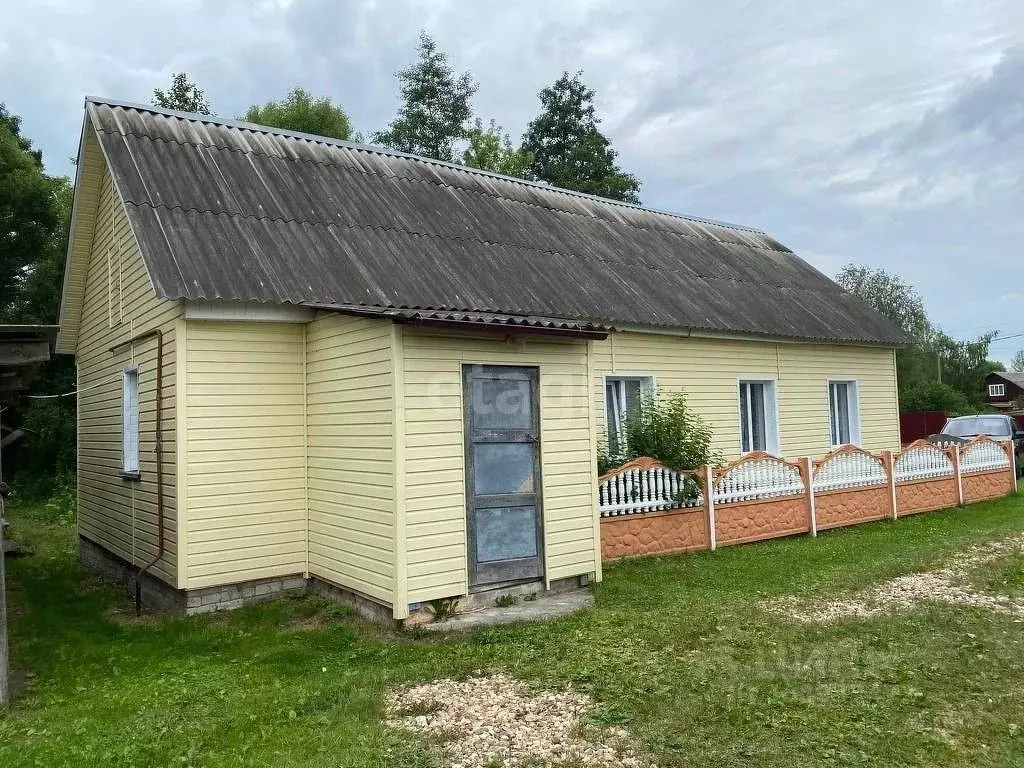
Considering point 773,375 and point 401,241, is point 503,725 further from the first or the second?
point 773,375

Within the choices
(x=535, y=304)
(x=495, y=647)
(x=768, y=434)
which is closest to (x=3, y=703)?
(x=495, y=647)

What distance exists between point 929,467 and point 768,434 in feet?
9.24

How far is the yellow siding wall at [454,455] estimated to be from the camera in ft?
23.6

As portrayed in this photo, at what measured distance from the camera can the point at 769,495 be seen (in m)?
11.5

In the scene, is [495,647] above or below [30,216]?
below

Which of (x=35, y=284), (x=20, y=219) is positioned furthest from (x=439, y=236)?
(x=20, y=219)

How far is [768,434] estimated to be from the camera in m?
14.7

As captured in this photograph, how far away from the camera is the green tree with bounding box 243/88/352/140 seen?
3031 cm

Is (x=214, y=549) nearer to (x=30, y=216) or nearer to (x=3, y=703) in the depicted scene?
(x=3, y=703)

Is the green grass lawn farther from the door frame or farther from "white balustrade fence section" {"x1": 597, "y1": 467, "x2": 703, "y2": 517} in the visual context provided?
"white balustrade fence section" {"x1": 597, "y1": 467, "x2": 703, "y2": 517}

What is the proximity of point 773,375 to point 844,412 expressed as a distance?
291 cm

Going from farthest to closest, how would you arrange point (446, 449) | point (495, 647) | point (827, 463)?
point (827, 463)
point (446, 449)
point (495, 647)

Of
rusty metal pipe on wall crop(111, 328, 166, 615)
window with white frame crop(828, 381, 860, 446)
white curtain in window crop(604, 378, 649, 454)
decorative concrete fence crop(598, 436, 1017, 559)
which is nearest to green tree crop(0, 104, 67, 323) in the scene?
rusty metal pipe on wall crop(111, 328, 166, 615)

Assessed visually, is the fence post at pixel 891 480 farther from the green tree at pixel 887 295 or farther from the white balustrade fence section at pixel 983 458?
the green tree at pixel 887 295
